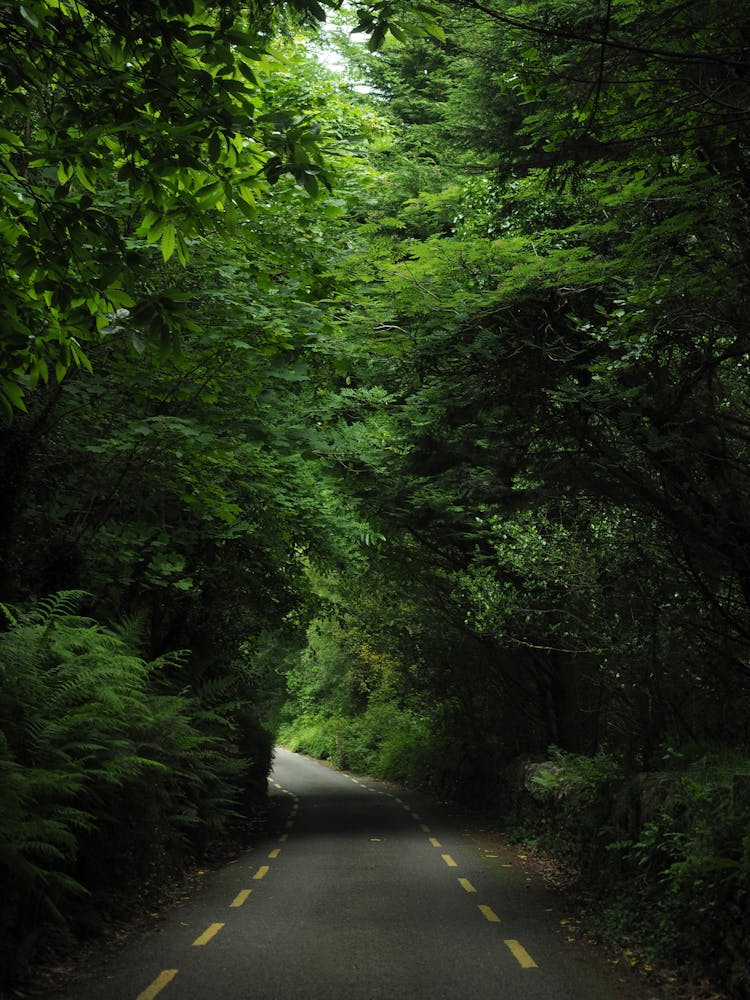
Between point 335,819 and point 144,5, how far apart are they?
1833 cm

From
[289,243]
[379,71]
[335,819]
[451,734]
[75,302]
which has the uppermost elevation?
[379,71]

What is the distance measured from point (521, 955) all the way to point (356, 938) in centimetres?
160

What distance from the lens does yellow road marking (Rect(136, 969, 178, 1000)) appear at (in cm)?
671

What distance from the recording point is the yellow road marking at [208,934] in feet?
27.9

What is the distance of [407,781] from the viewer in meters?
29.9

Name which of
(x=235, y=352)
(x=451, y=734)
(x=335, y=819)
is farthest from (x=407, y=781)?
(x=235, y=352)

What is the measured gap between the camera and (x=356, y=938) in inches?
342

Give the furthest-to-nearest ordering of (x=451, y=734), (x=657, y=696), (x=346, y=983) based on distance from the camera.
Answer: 1. (x=451, y=734)
2. (x=657, y=696)
3. (x=346, y=983)

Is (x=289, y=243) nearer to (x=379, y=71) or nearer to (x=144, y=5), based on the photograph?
(x=144, y=5)

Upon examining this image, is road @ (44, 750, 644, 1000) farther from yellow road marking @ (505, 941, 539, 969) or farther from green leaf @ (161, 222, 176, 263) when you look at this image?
green leaf @ (161, 222, 176, 263)

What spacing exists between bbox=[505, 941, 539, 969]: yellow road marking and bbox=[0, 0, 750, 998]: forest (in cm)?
98

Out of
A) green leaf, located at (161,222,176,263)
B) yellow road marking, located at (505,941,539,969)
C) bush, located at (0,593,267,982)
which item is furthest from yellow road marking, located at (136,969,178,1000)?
green leaf, located at (161,222,176,263)

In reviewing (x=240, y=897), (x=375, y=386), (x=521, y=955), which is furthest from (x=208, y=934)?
(x=375, y=386)

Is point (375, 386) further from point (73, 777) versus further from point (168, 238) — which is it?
point (168, 238)
